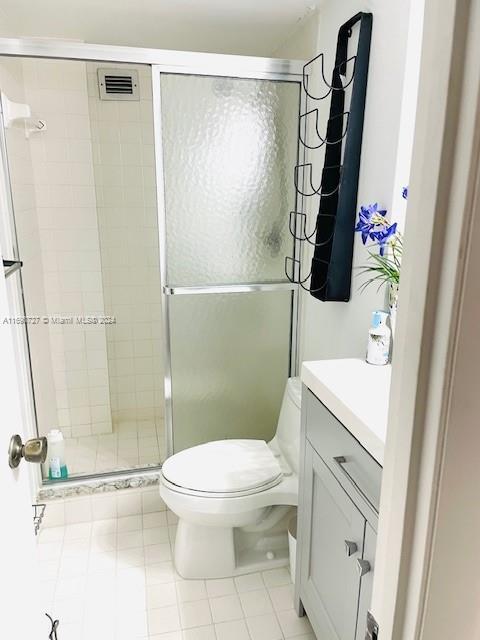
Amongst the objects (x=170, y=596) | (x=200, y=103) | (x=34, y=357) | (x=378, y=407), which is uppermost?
(x=200, y=103)

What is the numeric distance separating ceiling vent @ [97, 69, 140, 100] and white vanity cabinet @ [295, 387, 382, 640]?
6.61 ft

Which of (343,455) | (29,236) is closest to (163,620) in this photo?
(343,455)

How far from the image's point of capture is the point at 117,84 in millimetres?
2584

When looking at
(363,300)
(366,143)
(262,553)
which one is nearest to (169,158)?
(366,143)

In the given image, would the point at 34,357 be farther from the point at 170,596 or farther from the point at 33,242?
the point at 170,596

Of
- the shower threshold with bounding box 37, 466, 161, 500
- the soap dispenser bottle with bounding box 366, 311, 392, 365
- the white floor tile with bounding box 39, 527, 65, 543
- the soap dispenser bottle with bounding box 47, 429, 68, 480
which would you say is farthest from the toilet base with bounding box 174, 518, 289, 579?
the soap dispenser bottle with bounding box 366, 311, 392, 365

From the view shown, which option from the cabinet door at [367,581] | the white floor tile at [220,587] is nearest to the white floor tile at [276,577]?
the white floor tile at [220,587]

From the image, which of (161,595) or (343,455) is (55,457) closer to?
(161,595)

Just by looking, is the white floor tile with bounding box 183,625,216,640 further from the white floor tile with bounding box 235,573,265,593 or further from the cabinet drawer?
the cabinet drawer

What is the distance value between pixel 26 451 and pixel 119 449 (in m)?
1.93

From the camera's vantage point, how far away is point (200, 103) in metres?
1.99

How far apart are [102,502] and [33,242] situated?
4.41 feet

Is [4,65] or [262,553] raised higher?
[4,65]

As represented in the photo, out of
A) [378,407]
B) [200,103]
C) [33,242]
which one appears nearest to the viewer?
[378,407]
